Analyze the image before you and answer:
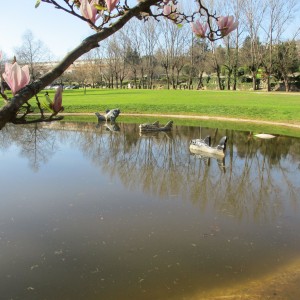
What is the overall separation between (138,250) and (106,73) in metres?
69.8

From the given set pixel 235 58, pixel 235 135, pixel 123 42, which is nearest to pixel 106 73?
pixel 123 42

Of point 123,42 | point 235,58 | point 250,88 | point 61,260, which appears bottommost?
point 61,260

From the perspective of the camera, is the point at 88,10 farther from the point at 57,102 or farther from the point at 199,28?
the point at 199,28

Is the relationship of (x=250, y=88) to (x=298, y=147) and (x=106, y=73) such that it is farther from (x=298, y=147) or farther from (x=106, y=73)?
(x=298, y=147)

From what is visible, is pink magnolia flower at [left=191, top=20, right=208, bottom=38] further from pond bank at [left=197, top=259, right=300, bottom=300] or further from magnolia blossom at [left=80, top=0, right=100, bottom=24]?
pond bank at [left=197, top=259, right=300, bottom=300]

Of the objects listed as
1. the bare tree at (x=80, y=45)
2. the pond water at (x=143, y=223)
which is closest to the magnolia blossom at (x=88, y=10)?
the bare tree at (x=80, y=45)

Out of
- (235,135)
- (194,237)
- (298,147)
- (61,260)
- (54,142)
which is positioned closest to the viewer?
(61,260)

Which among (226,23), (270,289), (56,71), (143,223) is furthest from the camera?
(143,223)

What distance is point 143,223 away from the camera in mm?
7148

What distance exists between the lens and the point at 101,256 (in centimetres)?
587

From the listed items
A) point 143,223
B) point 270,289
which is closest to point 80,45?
point 270,289

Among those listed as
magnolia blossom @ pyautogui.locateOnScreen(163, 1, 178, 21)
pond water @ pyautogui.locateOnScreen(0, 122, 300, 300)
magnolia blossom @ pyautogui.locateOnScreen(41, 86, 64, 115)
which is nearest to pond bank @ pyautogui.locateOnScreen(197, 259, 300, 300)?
pond water @ pyautogui.locateOnScreen(0, 122, 300, 300)

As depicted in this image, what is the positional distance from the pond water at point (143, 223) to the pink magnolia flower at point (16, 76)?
4.11m

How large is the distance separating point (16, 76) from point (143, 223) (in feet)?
19.9
